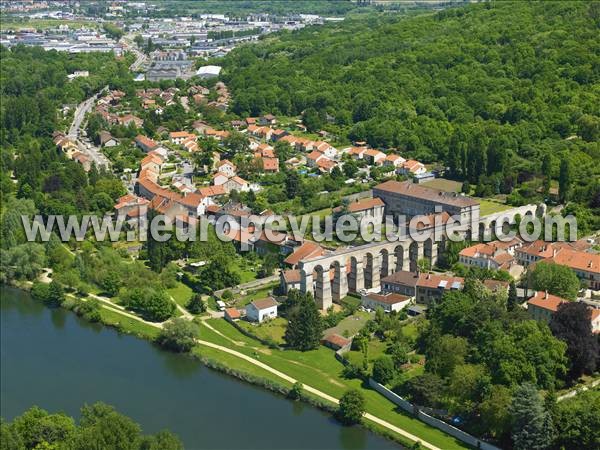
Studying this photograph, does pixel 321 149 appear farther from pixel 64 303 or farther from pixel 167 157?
pixel 64 303

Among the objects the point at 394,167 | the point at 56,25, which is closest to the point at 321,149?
the point at 394,167

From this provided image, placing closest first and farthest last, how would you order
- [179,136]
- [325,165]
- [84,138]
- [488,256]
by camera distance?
[488,256], [325,165], [179,136], [84,138]

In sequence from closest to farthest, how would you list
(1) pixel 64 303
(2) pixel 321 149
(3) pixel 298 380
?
(3) pixel 298 380 → (1) pixel 64 303 → (2) pixel 321 149

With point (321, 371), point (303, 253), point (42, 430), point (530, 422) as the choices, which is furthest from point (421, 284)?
point (42, 430)

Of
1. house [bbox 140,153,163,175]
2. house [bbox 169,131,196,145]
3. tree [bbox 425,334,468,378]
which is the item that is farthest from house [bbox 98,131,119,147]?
tree [bbox 425,334,468,378]

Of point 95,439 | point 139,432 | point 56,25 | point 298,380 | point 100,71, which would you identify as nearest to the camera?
point 95,439

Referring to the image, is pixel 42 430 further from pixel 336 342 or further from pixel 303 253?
pixel 303 253
